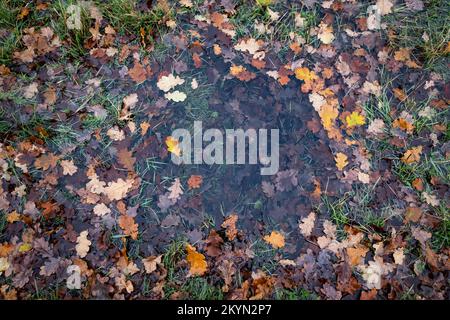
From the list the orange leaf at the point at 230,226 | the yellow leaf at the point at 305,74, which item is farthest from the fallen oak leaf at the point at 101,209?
the yellow leaf at the point at 305,74

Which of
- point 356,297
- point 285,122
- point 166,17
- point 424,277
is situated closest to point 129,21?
point 166,17

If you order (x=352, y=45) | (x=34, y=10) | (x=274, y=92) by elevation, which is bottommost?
(x=274, y=92)

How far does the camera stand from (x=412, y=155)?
299 cm

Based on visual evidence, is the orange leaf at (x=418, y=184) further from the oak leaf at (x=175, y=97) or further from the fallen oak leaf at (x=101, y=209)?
the fallen oak leaf at (x=101, y=209)

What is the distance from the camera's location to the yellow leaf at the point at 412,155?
2975 millimetres

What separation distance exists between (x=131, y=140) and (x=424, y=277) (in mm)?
2613

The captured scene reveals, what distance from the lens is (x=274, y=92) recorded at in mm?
3188

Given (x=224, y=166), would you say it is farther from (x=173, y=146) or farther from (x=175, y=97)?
(x=175, y=97)

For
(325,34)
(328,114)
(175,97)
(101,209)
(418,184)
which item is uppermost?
(325,34)

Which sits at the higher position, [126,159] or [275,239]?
[126,159]

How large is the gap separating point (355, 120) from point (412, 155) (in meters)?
0.56

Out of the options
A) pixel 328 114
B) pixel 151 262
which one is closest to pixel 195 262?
pixel 151 262

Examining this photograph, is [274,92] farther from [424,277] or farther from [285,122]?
[424,277]
